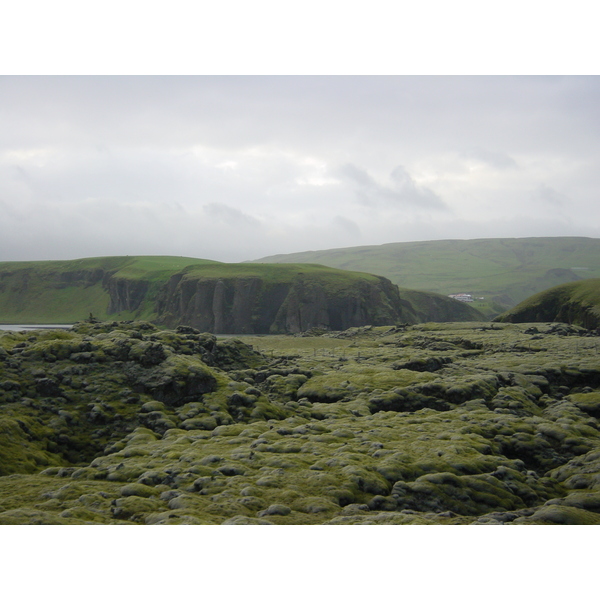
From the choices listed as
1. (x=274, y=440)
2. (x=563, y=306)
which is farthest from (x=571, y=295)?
(x=274, y=440)

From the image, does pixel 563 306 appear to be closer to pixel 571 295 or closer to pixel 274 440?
pixel 571 295

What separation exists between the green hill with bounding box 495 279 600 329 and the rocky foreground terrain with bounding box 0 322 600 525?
396 feet

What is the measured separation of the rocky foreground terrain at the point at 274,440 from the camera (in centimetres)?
2127

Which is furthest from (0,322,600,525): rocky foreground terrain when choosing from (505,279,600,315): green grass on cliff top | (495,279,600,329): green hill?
(505,279,600,315): green grass on cliff top

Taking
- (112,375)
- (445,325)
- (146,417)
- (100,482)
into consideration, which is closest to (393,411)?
(146,417)

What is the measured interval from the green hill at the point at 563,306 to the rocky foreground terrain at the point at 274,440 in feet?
396

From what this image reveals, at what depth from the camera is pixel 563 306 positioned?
172m

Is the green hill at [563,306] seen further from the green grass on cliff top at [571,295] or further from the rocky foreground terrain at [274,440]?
the rocky foreground terrain at [274,440]

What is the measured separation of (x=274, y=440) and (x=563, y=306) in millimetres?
169437

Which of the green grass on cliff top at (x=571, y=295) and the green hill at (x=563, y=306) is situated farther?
the green grass on cliff top at (x=571, y=295)

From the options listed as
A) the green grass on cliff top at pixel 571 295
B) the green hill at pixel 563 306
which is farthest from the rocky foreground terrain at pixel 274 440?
the green grass on cliff top at pixel 571 295

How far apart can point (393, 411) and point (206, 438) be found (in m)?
17.8

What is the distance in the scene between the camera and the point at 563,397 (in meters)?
48.3

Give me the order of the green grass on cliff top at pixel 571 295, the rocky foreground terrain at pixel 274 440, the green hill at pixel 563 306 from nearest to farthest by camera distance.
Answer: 1. the rocky foreground terrain at pixel 274 440
2. the green hill at pixel 563 306
3. the green grass on cliff top at pixel 571 295
